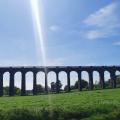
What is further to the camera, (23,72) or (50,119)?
(23,72)

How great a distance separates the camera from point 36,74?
258ft

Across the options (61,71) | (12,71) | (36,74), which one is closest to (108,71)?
(61,71)

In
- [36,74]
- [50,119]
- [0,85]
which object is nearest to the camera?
[50,119]

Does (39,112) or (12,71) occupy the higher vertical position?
(12,71)

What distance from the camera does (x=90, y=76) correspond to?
83.9 metres

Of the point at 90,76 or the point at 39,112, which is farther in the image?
the point at 90,76

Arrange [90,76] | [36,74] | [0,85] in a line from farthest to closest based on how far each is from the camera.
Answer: [90,76] < [36,74] < [0,85]

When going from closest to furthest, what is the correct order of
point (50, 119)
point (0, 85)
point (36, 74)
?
point (50, 119) → point (0, 85) → point (36, 74)

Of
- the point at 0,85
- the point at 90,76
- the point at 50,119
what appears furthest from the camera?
→ the point at 90,76

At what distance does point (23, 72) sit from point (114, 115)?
56.3 m

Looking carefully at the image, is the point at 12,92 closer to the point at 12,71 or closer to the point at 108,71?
the point at 12,71

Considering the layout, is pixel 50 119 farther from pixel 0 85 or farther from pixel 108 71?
pixel 108 71

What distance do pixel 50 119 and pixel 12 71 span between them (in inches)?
2193

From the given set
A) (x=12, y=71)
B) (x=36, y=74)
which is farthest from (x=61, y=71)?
(x=12, y=71)
